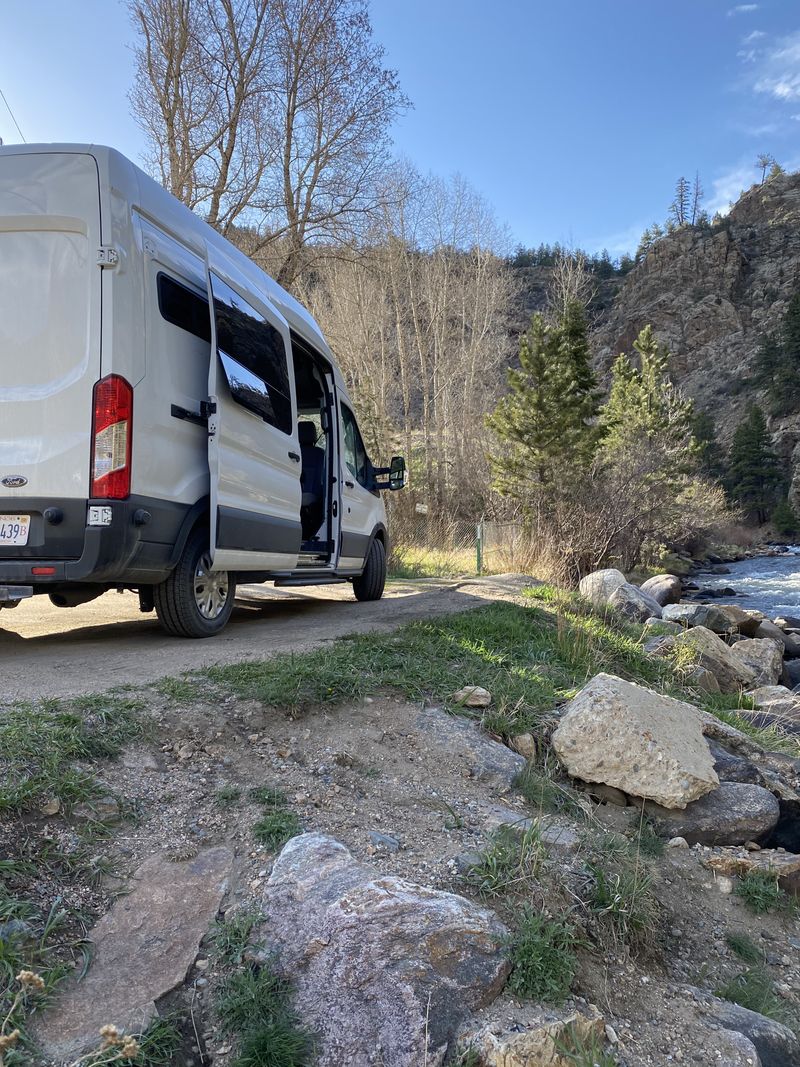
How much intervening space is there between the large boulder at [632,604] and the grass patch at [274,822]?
6226 mm

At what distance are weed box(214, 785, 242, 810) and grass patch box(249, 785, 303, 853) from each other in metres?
0.05

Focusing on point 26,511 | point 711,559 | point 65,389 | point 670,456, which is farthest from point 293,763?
point 711,559

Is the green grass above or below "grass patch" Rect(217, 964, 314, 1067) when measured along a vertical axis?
above

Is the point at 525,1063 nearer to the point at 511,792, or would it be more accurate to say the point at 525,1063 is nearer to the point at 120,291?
the point at 511,792

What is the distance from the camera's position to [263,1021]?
69.5 inches

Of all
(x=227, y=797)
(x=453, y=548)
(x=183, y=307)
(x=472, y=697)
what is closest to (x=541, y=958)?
(x=227, y=797)

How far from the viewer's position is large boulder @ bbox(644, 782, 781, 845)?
3361 mm

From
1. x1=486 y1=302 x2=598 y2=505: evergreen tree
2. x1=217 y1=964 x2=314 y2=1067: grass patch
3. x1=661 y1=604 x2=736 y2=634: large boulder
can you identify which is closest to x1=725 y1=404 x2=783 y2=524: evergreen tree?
x1=486 y1=302 x2=598 y2=505: evergreen tree

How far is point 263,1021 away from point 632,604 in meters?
7.77

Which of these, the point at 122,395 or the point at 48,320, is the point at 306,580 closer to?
the point at 122,395

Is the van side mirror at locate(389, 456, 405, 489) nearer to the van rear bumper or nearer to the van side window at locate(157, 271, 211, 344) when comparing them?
the van side window at locate(157, 271, 211, 344)

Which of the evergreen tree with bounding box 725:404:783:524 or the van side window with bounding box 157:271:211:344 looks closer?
the van side window with bounding box 157:271:211:344

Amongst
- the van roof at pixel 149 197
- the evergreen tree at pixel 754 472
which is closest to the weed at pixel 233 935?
the van roof at pixel 149 197

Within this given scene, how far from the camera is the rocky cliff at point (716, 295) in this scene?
2987 inches
